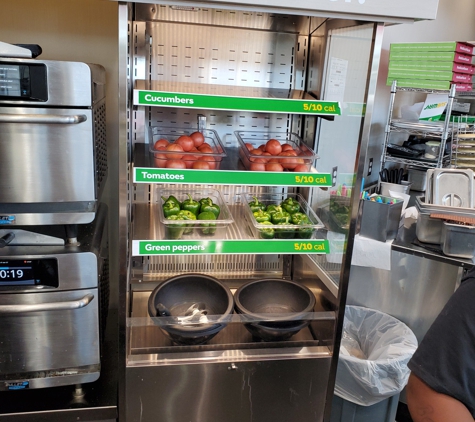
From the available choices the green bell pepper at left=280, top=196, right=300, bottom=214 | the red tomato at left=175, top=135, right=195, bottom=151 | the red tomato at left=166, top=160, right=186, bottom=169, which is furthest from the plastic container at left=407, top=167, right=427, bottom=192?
the red tomato at left=166, top=160, right=186, bottom=169

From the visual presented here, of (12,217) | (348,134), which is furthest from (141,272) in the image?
(348,134)

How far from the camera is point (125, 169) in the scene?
1.25 meters

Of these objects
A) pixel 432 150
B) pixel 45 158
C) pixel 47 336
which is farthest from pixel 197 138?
pixel 432 150

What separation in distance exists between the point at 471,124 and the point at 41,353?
2.77 metres

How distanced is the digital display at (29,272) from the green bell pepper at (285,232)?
73cm

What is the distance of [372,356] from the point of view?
1.92 metres

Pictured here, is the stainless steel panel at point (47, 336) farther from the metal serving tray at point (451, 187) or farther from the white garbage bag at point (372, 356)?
the metal serving tray at point (451, 187)

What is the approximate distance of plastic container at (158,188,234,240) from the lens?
146 cm

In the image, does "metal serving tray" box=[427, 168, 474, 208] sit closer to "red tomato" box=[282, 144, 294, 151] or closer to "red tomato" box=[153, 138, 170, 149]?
"red tomato" box=[282, 144, 294, 151]

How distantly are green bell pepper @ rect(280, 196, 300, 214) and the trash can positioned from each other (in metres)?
0.65

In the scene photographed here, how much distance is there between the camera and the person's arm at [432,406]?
38.3 inches

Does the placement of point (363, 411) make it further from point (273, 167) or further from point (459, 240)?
point (273, 167)

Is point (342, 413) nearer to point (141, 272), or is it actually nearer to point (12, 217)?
point (141, 272)

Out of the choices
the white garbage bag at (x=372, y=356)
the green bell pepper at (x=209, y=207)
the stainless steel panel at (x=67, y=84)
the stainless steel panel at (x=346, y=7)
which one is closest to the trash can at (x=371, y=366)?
the white garbage bag at (x=372, y=356)
